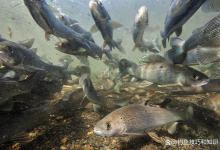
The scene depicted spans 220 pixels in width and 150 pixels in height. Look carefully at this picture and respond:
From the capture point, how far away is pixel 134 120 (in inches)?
128

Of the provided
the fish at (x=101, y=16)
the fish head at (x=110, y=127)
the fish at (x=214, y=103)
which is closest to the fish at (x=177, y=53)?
the fish at (x=214, y=103)

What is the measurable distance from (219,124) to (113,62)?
12.8 ft

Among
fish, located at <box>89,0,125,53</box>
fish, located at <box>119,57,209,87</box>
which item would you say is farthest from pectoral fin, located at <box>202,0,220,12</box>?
fish, located at <box>89,0,125,53</box>

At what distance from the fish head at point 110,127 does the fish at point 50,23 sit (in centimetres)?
209

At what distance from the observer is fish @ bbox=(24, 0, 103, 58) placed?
3926 millimetres

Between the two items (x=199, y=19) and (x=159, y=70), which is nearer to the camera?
(x=159, y=70)

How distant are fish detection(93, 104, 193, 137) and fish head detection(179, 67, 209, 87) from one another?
0.56 m

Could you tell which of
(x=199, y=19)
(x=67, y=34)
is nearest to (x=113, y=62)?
(x=67, y=34)

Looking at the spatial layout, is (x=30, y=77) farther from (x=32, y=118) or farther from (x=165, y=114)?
(x=165, y=114)

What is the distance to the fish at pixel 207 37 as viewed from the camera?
3.39 m

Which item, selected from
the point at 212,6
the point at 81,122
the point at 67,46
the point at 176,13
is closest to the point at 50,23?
the point at 67,46

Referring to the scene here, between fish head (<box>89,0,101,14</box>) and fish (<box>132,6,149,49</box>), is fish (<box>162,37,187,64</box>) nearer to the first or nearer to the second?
fish head (<box>89,0,101,14</box>)

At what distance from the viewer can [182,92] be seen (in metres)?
5.04

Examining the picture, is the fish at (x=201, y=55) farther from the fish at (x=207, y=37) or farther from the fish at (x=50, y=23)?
the fish at (x=50, y=23)
